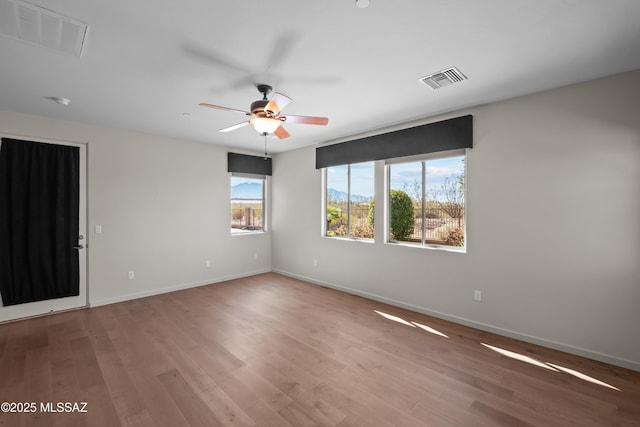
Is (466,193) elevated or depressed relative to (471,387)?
elevated

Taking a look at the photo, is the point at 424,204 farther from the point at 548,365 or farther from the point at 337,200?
the point at 548,365

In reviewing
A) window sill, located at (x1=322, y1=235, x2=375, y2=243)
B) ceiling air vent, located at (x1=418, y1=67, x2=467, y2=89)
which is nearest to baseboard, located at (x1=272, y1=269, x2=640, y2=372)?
window sill, located at (x1=322, y1=235, x2=375, y2=243)

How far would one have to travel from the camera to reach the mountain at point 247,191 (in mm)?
5859

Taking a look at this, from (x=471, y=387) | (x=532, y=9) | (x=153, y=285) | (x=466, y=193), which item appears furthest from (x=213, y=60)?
(x=153, y=285)

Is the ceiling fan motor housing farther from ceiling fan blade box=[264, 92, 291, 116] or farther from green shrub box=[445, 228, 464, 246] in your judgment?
green shrub box=[445, 228, 464, 246]

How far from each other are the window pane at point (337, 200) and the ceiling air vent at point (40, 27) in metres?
3.81

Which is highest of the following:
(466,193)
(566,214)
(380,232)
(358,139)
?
(358,139)

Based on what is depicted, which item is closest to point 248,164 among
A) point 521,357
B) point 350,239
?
point 350,239

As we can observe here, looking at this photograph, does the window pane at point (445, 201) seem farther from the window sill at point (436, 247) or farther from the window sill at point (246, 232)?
the window sill at point (246, 232)

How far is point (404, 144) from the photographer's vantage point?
4.06 meters

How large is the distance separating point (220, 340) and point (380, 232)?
269cm

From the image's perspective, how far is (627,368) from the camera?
2.56 m

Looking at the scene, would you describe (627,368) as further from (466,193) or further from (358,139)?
(358,139)

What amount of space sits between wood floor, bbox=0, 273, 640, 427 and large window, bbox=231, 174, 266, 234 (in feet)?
8.09
